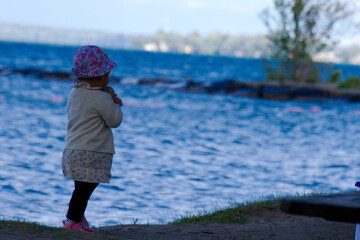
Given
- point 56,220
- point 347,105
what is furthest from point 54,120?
point 347,105

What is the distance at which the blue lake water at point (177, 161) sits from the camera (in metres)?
6.65

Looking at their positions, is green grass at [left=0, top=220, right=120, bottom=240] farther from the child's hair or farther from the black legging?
the child's hair

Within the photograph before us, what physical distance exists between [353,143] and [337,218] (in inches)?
425

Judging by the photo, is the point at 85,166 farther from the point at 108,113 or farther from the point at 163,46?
the point at 163,46

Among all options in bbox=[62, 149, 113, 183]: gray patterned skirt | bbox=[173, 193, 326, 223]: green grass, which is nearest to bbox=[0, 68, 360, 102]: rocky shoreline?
bbox=[173, 193, 326, 223]: green grass

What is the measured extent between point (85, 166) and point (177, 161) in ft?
18.4

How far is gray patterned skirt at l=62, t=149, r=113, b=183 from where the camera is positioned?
3.96 m

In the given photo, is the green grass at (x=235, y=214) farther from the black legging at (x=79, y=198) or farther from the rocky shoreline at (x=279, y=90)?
the rocky shoreline at (x=279, y=90)

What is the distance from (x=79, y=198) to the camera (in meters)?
4.09

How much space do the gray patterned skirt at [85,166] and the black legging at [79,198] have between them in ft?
0.30

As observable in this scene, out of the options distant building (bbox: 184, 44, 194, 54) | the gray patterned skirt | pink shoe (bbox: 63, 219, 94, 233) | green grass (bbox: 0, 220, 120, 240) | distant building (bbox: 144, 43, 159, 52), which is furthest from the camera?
distant building (bbox: 144, 43, 159, 52)

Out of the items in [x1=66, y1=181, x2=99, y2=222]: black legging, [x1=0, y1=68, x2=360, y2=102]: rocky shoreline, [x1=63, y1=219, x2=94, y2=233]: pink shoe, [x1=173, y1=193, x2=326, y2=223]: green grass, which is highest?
[x1=66, y1=181, x2=99, y2=222]: black legging

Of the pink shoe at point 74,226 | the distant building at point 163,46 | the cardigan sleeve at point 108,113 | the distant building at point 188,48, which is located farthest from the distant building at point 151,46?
the cardigan sleeve at point 108,113

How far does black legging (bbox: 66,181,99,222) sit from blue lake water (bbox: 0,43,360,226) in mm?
1641
